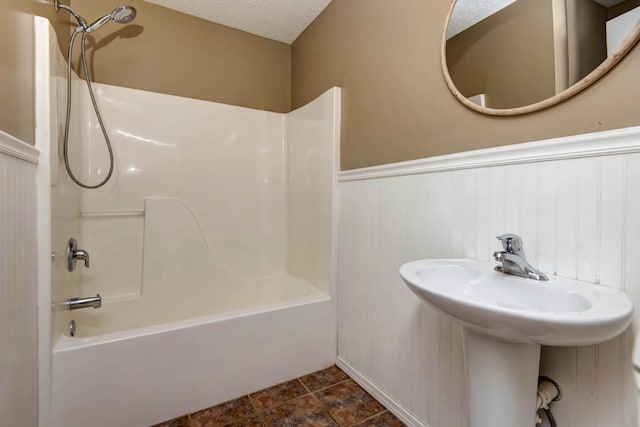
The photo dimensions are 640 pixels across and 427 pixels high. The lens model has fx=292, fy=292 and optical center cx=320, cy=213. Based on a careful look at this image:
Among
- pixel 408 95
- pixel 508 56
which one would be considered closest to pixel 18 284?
pixel 408 95

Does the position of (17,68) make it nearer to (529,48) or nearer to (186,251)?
(186,251)

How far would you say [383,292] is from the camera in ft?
4.78

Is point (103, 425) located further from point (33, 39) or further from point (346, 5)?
point (346, 5)

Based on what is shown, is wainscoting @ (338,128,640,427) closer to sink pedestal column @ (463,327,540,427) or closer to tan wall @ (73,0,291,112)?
sink pedestal column @ (463,327,540,427)

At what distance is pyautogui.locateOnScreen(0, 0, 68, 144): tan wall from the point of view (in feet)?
2.90

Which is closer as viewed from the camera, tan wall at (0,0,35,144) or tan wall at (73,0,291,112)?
tan wall at (0,0,35,144)

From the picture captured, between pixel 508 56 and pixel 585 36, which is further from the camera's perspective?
pixel 508 56

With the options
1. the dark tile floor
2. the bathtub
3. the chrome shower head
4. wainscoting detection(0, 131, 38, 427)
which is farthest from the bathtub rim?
the chrome shower head

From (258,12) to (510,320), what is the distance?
87.8 inches

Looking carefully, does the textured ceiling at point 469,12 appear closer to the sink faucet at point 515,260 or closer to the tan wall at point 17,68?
the sink faucet at point 515,260

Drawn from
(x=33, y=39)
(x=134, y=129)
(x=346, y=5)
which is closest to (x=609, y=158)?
(x=346, y=5)

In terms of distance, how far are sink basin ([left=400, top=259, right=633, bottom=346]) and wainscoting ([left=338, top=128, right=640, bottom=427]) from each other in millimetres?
114

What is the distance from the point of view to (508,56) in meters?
0.99

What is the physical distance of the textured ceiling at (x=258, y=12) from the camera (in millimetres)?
1874
